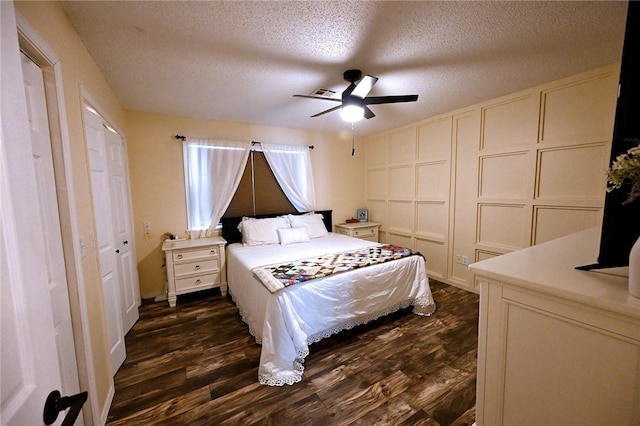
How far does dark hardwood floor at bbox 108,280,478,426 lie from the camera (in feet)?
5.00

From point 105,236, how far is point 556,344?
2755 millimetres

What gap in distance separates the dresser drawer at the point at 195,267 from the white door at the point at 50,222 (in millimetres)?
1753

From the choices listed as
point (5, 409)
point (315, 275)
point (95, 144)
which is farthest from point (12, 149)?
point (315, 275)

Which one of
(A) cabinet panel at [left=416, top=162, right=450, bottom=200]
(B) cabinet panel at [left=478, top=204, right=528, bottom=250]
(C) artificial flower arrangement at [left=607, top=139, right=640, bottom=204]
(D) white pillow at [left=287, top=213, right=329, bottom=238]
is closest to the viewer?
(C) artificial flower arrangement at [left=607, top=139, right=640, bottom=204]

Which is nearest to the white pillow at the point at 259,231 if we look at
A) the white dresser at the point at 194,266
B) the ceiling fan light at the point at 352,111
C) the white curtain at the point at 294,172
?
the white dresser at the point at 194,266

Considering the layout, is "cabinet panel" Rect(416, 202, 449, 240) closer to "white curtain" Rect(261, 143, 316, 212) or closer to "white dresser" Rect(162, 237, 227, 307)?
"white curtain" Rect(261, 143, 316, 212)

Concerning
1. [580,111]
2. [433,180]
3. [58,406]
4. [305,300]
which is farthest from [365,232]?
[58,406]

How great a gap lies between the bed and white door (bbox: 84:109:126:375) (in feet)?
3.33

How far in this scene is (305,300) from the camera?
200 cm

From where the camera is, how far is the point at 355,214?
Answer: 4.86m

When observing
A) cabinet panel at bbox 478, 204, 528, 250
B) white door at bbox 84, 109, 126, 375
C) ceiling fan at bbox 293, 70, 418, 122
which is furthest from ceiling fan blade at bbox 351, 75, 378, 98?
cabinet panel at bbox 478, 204, 528, 250

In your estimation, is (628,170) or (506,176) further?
(506,176)

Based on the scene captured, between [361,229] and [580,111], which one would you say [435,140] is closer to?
[580,111]

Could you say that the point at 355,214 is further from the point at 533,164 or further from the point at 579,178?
the point at 579,178
